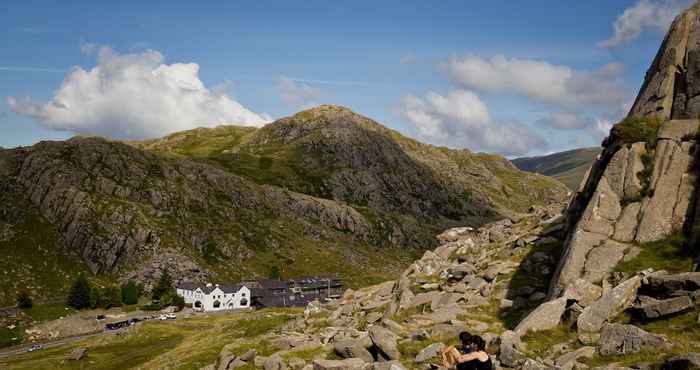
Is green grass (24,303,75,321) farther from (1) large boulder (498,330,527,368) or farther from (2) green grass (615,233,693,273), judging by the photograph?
(2) green grass (615,233,693,273)

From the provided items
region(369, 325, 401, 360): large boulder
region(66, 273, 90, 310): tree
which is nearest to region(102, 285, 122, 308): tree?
region(66, 273, 90, 310): tree

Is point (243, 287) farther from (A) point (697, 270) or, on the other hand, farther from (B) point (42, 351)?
(A) point (697, 270)

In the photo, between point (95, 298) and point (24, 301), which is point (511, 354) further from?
point (24, 301)

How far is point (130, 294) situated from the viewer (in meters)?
176

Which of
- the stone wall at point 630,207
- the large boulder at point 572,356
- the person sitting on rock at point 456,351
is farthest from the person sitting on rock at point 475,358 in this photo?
the stone wall at point 630,207

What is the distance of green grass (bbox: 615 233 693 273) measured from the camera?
27472mm

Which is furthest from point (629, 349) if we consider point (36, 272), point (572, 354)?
point (36, 272)

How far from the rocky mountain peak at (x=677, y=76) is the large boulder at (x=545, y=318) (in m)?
17.3

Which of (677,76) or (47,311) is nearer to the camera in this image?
(677,76)

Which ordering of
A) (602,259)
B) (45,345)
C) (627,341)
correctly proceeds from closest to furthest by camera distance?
1. (627,341)
2. (602,259)
3. (45,345)

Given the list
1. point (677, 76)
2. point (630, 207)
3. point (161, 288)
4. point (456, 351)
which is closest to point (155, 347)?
point (161, 288)

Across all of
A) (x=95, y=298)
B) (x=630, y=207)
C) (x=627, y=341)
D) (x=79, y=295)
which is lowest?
(x=95, y=298)

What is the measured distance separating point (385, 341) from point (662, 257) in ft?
55.4

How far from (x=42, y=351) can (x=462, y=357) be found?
132m
